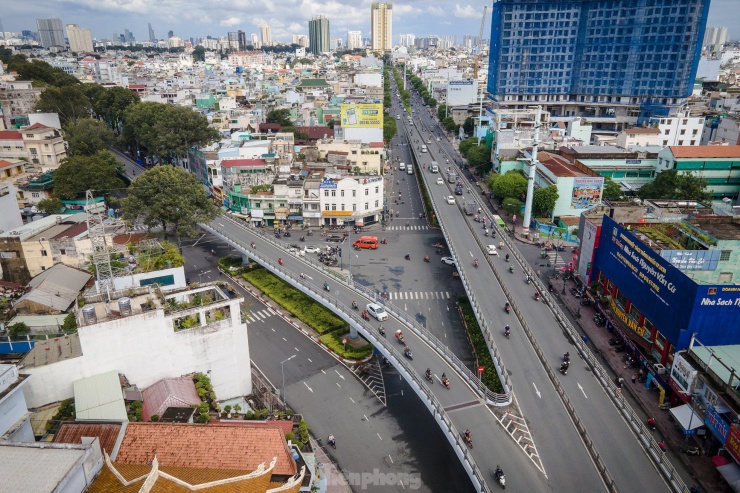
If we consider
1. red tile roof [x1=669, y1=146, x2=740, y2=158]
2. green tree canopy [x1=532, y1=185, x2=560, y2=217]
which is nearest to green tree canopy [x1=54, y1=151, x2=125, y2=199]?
green tree canopy [x1=532, y1=185, x2=560, y2=217]

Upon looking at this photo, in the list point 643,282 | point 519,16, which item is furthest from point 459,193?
point 519,16

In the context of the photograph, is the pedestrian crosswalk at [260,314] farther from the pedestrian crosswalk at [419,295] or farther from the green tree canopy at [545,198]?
the green tree canopy at [545,198]

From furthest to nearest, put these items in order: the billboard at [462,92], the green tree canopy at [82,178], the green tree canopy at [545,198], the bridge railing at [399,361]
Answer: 1. the billboard at [462,92]
2. the green tree canopy at [82,178]
3. the green tree canopy at [545,198]
4. the bridge railing at [399,361]

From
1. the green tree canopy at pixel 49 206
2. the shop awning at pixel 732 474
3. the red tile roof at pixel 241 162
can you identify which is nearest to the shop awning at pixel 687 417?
the shop awning at pixel 732 474

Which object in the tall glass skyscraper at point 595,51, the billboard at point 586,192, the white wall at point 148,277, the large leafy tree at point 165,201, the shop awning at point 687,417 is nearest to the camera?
the shop awning at point 687,417

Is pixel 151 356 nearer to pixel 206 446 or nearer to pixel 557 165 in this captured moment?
pixel 206 446

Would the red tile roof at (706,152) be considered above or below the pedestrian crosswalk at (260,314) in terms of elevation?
above

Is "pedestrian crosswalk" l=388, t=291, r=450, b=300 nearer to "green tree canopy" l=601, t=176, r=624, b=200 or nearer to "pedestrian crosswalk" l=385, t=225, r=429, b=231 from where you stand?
"pedestrian crosswalk" l=385, t=225, r=429, b=231
